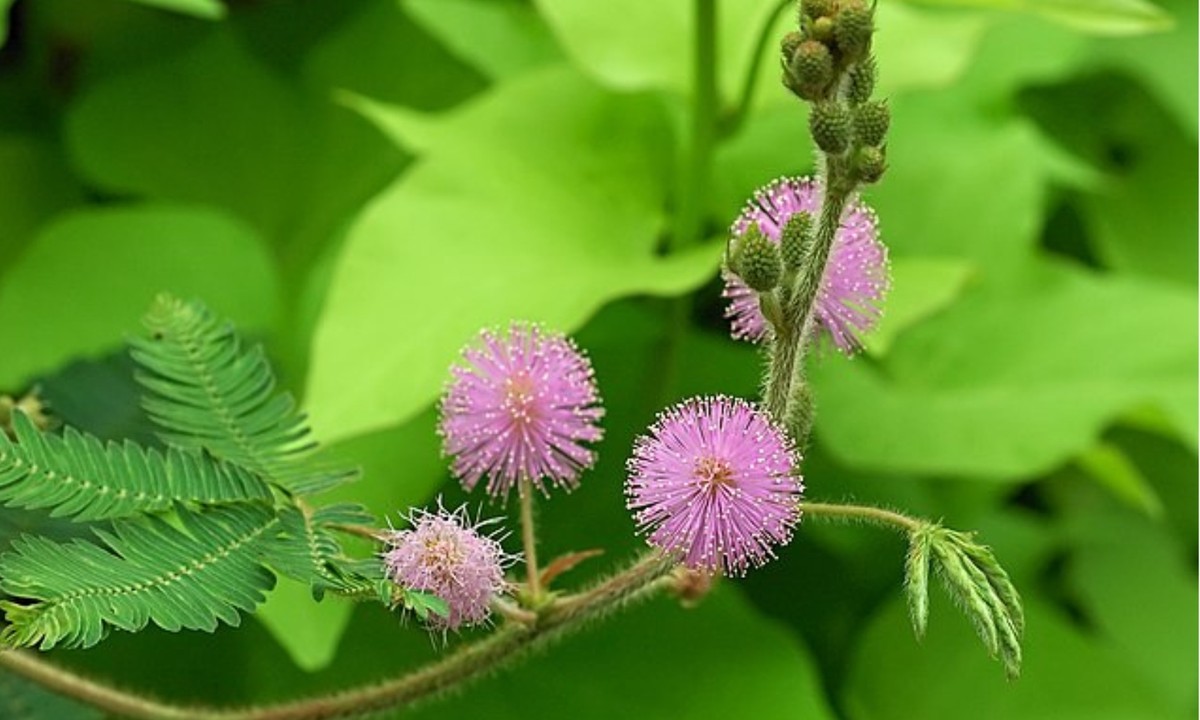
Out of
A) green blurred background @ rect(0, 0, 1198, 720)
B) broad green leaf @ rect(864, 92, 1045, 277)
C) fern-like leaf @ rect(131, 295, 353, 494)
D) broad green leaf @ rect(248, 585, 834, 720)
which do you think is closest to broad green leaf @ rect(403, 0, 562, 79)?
green blurred background @ rect(0, 0, 1198, 720)

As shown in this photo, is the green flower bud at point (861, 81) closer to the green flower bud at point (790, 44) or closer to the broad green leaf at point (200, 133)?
the green flower bud at point (790, 44)

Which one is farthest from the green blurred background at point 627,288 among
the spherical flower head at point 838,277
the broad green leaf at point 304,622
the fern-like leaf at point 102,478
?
the spherical flower head at point 838,277

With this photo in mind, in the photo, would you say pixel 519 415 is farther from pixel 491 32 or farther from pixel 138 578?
pixel 491 32

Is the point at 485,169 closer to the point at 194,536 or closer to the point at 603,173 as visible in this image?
the point at 603,173

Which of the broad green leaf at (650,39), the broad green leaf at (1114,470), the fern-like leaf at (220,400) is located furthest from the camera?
the broad green leaf at (1114,470)

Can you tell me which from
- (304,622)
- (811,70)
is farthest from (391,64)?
(811,70)

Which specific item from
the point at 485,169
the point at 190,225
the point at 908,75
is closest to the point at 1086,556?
the point at 908,75
